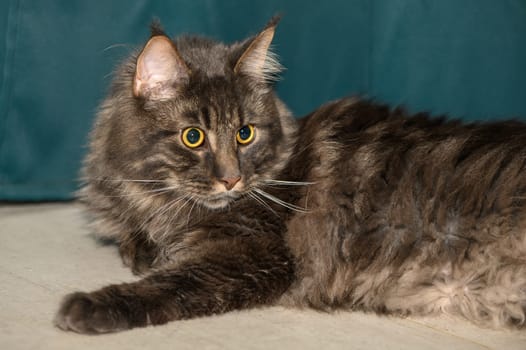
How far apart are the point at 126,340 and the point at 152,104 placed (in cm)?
74

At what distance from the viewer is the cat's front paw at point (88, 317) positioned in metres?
1.86

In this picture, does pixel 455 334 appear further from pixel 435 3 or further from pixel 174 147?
pixel 435 3

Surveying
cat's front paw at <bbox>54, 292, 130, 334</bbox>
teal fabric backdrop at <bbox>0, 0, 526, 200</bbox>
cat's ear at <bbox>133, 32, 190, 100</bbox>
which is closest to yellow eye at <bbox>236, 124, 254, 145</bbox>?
cat's ear at <bbox>133, 32, 190, 100</bbox>

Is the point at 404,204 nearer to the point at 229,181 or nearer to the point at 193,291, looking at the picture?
the point at 229,181

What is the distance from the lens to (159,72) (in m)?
2.17

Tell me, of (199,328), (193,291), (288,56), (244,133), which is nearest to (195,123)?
(244,133)

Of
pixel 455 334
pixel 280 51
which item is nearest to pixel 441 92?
pixel 280 51

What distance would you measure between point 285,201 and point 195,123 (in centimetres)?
41

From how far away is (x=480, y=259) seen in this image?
2068 millimetres

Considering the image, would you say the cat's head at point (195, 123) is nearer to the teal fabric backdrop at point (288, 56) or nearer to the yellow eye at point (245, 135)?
the yellow eye at point (245, 135)

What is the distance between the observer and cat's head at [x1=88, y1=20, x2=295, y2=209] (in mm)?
2146

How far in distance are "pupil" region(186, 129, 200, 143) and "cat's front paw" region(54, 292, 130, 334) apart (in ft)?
1.88

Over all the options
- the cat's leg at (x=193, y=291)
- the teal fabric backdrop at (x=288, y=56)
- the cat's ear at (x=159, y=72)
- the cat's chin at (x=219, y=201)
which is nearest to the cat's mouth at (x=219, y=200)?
the cat's chin at (x=219, y=201)

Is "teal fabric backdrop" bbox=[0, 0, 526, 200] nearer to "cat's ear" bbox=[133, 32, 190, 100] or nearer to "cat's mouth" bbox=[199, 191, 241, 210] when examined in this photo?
"cat's ear" bbox=[133, 32, 190, 100]
